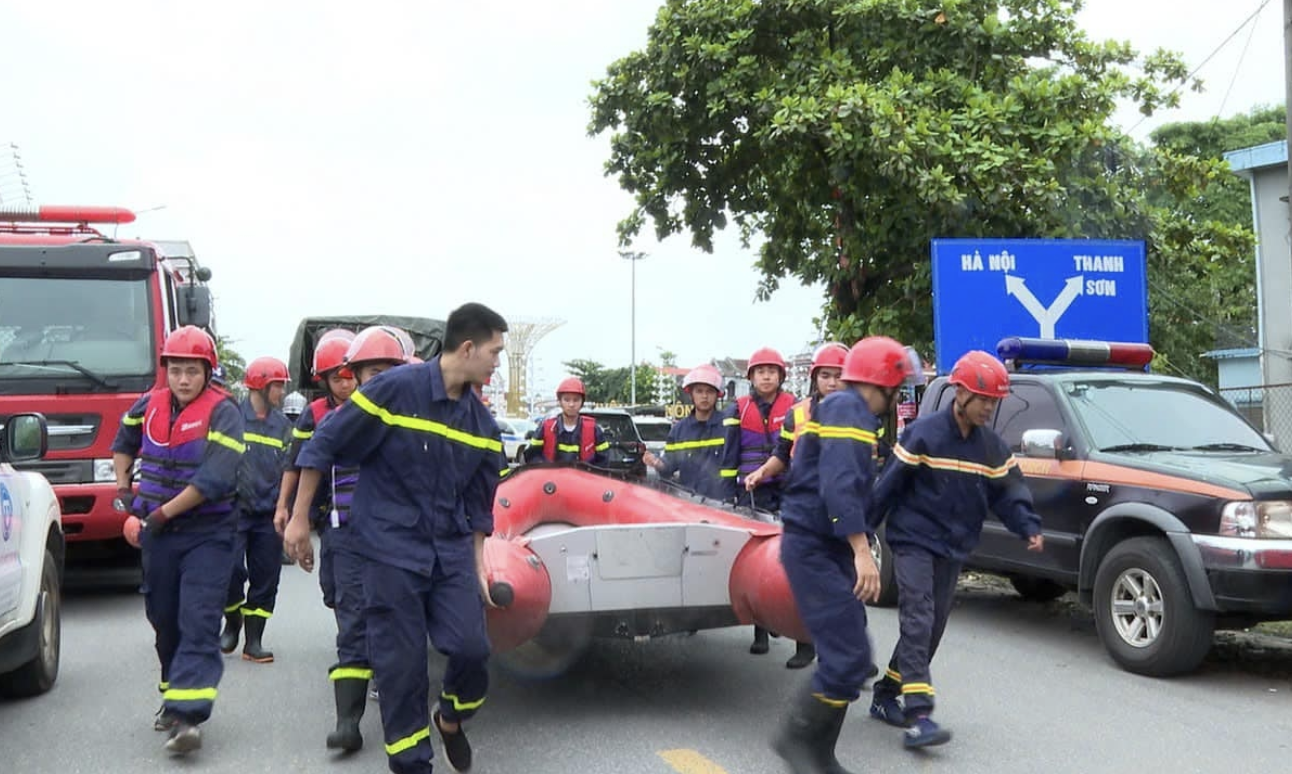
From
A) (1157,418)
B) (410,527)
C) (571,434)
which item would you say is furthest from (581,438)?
(410,527)

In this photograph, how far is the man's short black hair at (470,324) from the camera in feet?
14.8

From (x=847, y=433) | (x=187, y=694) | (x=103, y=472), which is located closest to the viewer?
(x=847, y=433)

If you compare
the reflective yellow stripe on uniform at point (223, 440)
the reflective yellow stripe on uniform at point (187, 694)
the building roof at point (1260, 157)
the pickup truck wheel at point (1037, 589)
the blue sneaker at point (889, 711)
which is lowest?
the pickup truck wheel at point (1037, 589)

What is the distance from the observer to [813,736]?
477cm

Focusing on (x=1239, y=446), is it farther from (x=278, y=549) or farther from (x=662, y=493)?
(x=278, y=549)

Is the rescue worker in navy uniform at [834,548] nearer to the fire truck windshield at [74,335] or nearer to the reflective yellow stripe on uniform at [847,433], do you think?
the reflective yellow stripe on uniform at [847,433]

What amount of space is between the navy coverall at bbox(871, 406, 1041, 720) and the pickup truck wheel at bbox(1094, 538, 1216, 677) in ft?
5.67

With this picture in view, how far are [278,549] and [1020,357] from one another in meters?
5.38

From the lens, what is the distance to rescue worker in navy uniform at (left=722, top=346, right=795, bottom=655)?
8.23 metres

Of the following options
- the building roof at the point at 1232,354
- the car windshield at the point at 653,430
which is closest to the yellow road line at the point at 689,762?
the car windshield at the point at 653,430

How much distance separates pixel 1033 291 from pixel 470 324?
811 centimetres

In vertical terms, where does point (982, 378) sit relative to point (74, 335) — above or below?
below

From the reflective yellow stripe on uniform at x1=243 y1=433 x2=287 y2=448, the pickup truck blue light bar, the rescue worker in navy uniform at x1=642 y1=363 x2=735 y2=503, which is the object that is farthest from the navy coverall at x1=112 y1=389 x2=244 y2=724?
the pickup truck blue light bar

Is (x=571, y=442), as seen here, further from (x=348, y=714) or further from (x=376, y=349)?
(x=348, y=714)
